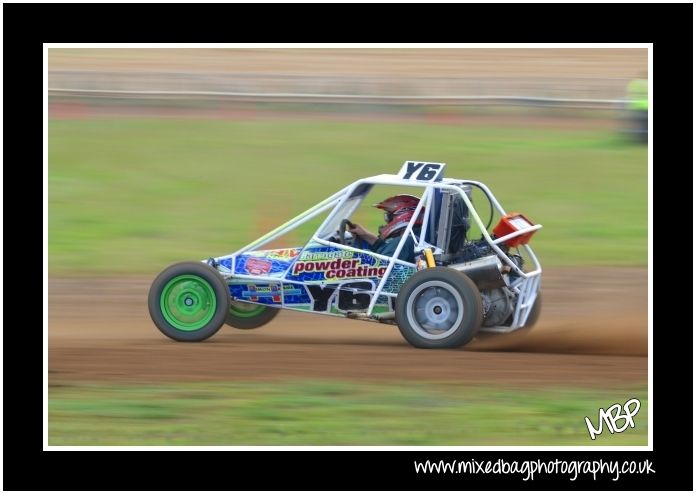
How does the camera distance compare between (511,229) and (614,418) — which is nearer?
(614,418)

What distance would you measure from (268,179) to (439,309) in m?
9.32

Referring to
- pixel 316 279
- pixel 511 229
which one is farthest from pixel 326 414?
pixel 511 229

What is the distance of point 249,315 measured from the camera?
13.1 metres

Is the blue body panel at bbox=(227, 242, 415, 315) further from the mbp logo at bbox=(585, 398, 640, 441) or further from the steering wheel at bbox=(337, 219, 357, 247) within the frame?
the mbp logo at bbox=(585, 398, 640, 441)

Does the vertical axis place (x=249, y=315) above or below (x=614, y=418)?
above

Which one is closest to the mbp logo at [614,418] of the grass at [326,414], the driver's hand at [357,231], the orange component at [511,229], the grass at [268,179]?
the grass at [326,414]

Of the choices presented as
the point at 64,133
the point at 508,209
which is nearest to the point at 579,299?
the point at 508,209

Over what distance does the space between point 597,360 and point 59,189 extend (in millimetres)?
10822

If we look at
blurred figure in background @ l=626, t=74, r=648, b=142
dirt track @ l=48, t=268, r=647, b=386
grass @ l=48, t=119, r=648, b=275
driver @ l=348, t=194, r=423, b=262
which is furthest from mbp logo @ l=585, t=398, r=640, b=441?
blurred figure in background @ l=626, t=74, r=648, b=142

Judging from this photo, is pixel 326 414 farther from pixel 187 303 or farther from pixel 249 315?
pixel 249 315

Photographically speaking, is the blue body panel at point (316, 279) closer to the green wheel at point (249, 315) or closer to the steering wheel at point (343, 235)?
the steering wheel at point (343, 235)

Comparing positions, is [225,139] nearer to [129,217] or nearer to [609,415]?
[129,217]

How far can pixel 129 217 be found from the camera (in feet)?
61.1

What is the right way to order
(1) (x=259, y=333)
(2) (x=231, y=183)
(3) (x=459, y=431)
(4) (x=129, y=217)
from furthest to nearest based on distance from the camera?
(2) (x=231, y=183), (4) (x=129, y=217), (1) (x=259, y=333), (3) (x=459, y=431)
